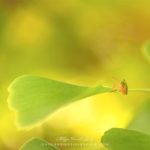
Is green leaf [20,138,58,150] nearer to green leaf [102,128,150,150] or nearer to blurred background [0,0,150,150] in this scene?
green leaf [102,128,150,150]

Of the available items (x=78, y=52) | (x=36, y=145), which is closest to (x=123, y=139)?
(x=36, y=145)

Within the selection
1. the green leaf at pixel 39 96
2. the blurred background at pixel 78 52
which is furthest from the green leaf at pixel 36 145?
the blurred background at pixel 78 52

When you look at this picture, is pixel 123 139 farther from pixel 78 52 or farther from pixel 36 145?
pixel 78 52

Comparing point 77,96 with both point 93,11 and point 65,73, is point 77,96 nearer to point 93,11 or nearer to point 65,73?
point 65,73

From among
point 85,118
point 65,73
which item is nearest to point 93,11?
point 65,73

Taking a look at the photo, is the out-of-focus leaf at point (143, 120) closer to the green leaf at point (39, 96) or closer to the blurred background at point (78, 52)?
the green leaf at point (39, 96)
